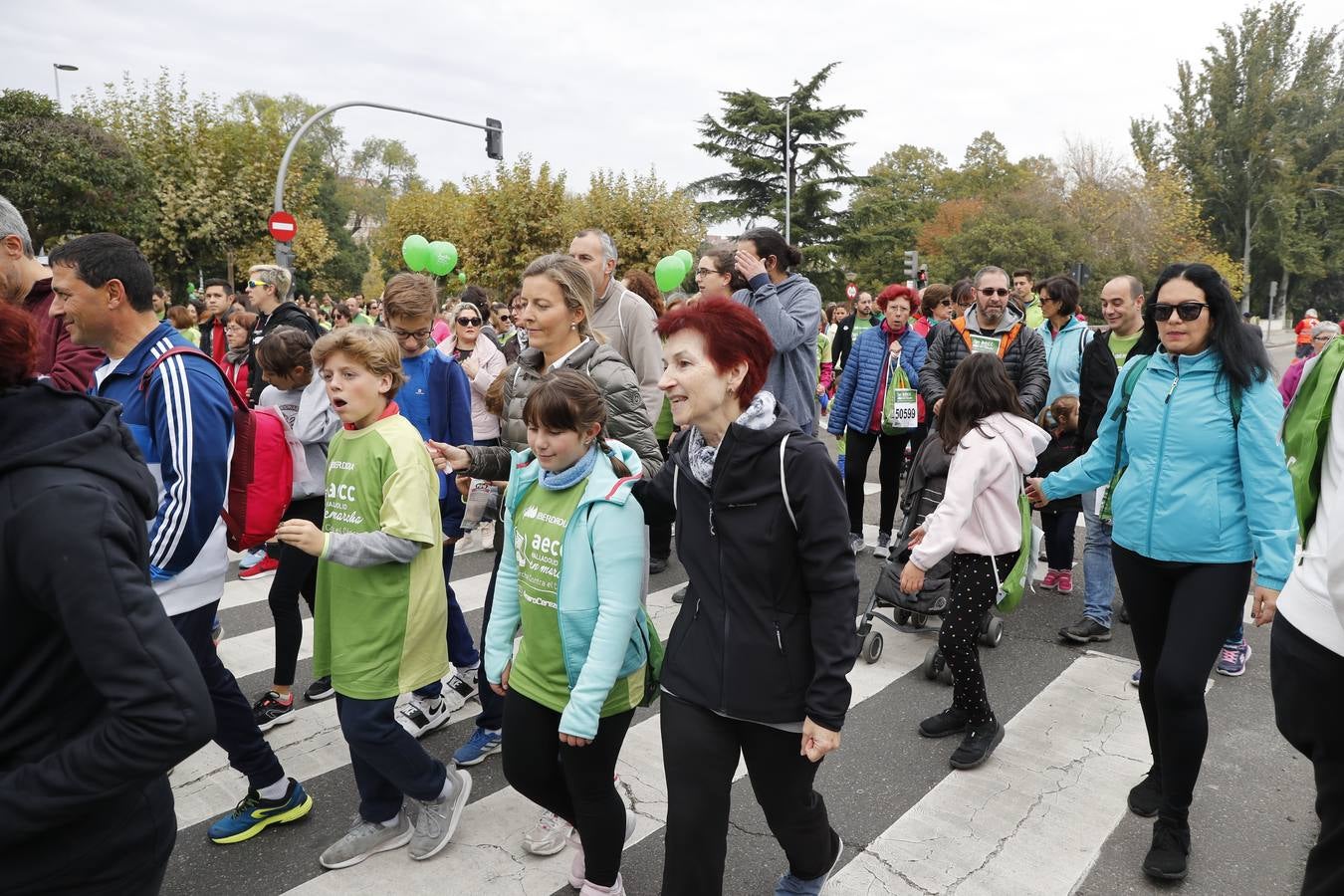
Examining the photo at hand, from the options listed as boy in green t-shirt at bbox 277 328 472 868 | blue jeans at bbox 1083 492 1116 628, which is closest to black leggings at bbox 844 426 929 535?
blue jeans at bbox 1083 492 1116 628

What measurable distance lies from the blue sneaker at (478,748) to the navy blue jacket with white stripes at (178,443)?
4.45ft

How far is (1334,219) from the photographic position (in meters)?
48.9

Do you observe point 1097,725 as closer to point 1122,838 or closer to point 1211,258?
point 1122,838

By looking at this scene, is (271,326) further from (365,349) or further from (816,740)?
(816,740)

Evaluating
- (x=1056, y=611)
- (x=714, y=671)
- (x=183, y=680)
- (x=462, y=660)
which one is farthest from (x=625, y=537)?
(x=1056, y=611)

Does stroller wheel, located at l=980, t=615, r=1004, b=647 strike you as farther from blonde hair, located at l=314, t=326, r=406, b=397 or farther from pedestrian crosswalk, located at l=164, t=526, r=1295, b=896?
blonde hair, located at l=314, t=326, r=406, b=397

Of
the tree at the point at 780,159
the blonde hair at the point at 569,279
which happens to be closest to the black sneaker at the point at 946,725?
the blonde hair at the point at 569,279

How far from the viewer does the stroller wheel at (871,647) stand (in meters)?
5.12

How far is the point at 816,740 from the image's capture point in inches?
91.0

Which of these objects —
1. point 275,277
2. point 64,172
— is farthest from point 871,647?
point 64,172

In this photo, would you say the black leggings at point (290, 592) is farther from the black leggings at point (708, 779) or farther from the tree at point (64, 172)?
the tree at point (64, 172)

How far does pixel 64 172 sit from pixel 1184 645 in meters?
26.4

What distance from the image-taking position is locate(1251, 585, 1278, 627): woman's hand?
113 inches

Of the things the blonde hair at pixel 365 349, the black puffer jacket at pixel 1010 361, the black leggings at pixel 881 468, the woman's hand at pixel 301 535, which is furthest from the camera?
the black leggings at pixel 881 468
